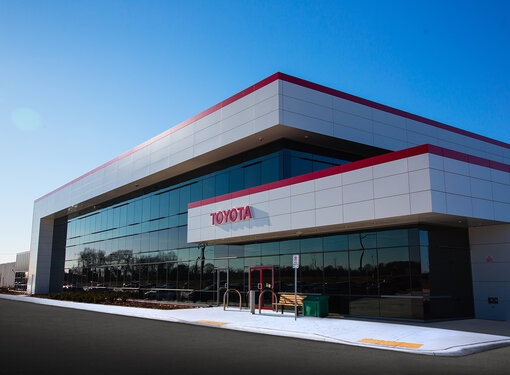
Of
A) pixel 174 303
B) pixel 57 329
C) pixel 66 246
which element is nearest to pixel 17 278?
pixel 66 246

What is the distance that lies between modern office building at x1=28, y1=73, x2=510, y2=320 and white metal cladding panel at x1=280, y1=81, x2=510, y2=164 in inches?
2.8

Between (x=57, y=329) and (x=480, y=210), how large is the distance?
15.8m

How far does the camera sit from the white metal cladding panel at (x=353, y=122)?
76.6ft

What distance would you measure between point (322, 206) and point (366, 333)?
20.2 feet

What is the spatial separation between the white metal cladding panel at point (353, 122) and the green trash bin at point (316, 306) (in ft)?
27.1

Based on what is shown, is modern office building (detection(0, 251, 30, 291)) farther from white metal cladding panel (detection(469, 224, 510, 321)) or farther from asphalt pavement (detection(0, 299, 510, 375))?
white metal cladding panel (detection(469, 224, 510, 321))

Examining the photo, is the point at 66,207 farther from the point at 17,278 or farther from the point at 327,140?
the point at 327,140

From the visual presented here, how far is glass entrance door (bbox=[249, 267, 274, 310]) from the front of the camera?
25411 mm

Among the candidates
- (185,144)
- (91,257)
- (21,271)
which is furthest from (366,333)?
(21,271)

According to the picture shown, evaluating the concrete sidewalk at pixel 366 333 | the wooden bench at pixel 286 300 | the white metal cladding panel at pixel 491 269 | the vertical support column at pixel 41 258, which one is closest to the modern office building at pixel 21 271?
the vertical support column at pixel 41 258

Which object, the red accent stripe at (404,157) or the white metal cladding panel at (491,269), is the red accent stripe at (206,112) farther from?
the white metal cladding panel at (491,269)

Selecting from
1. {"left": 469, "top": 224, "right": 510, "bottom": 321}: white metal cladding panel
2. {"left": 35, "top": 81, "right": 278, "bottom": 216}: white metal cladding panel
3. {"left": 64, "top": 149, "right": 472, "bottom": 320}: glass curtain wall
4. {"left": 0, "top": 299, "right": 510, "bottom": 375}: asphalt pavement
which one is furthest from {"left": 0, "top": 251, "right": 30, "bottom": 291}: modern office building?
{"left": 469, "top": 224, "right": 510, "bottom": 321}: white metal cladding panel

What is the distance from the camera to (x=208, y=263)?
30.2 metres

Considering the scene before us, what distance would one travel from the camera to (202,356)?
10.8 m
